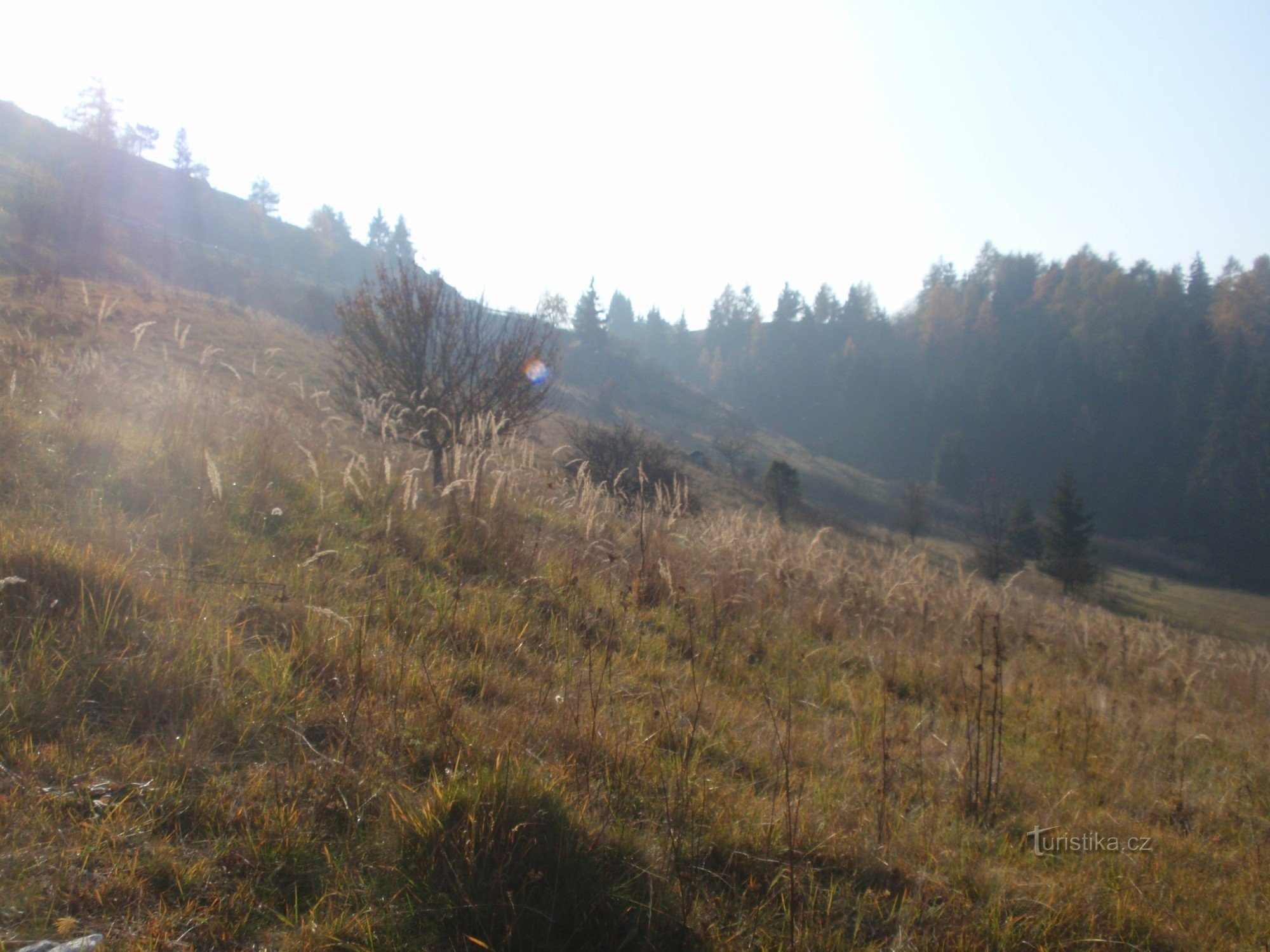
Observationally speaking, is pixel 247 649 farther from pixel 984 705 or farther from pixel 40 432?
pixel 984 705

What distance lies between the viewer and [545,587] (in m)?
3.98

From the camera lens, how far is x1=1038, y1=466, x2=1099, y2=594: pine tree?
31.3 m

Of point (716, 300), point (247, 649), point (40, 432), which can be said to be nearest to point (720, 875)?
point (247, 649)

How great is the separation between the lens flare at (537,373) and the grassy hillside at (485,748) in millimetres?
3247

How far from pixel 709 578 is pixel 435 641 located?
2.68m

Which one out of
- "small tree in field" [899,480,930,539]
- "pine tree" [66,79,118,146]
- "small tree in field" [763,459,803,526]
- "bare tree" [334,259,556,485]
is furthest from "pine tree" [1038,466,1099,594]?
"pine tree" [66,79,118,146]

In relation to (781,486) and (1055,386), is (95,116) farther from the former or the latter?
(1055,386)

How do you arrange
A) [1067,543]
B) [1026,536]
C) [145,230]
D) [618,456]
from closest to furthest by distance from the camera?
[618,456] → [1067,543] → [1026,536] → [145,230]

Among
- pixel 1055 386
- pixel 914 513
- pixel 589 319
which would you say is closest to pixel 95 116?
pixel 589 319

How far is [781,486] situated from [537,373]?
29.6 metres

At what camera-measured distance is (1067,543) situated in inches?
1364

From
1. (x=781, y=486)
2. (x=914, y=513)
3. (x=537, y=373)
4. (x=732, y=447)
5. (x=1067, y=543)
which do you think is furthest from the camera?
(x=732, y=447)

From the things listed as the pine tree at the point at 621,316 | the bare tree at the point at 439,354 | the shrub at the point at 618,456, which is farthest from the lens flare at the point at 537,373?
the pine tree at the point at 621,316

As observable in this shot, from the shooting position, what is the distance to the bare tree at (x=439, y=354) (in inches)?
314
